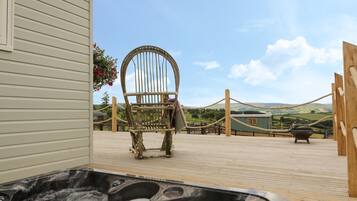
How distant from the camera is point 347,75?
1871 mm

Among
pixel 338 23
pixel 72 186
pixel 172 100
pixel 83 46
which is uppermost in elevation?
pixel 338 23

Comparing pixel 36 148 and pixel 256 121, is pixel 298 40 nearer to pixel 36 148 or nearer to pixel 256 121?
pixel 256 121

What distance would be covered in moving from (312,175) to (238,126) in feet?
12.0

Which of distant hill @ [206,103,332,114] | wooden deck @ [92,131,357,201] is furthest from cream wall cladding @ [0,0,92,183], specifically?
distant hill @ [206,103,332,114]

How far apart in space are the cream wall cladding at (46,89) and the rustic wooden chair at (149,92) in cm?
→ 52

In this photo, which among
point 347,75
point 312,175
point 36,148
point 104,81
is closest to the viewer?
point 347,75

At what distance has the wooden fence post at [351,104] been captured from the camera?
1811mm

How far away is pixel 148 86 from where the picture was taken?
3.55 m

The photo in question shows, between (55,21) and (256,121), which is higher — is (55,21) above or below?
above

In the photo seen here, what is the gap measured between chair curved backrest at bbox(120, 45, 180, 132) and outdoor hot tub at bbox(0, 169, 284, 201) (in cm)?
128

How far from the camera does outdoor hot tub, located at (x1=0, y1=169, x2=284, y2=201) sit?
149 centimetres

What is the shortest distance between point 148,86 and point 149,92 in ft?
0.78

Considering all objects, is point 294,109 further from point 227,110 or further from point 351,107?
point 351,107

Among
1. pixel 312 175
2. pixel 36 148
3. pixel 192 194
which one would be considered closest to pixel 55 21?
pixel 36 148
